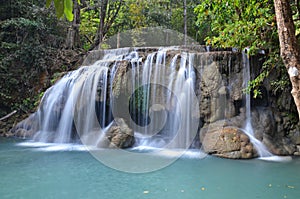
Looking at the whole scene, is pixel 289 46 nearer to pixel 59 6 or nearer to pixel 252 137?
pixel 59 6

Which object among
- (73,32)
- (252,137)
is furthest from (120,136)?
(73,32)

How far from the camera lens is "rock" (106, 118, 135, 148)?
7.20 meters

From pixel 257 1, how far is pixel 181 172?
10.5 feet

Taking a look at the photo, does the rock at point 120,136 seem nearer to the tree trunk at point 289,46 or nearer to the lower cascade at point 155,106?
the lower cascade at point 155,106

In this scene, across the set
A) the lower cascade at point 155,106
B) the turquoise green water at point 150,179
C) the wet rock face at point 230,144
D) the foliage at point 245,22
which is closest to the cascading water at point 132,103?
the lower cascade at point 155,106

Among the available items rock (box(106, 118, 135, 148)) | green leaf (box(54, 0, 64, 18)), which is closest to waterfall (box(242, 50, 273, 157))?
rock (box(106, 118, 135, 148))

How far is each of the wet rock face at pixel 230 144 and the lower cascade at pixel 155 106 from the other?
0.02 meters

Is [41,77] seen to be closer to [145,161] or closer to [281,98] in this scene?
[145,161]

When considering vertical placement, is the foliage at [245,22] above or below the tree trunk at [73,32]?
below

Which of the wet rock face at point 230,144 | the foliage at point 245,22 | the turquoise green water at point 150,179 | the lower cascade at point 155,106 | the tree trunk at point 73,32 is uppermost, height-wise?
the tree trunk at point 73,32

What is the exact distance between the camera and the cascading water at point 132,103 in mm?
7887

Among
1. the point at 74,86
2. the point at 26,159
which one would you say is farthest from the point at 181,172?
the point at 74,86

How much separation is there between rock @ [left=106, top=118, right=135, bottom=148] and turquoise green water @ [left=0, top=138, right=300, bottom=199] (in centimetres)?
106

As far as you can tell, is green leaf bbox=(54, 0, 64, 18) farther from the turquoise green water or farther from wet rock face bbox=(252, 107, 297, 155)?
wet rock face bbox=(252, 107, 297, 155)
